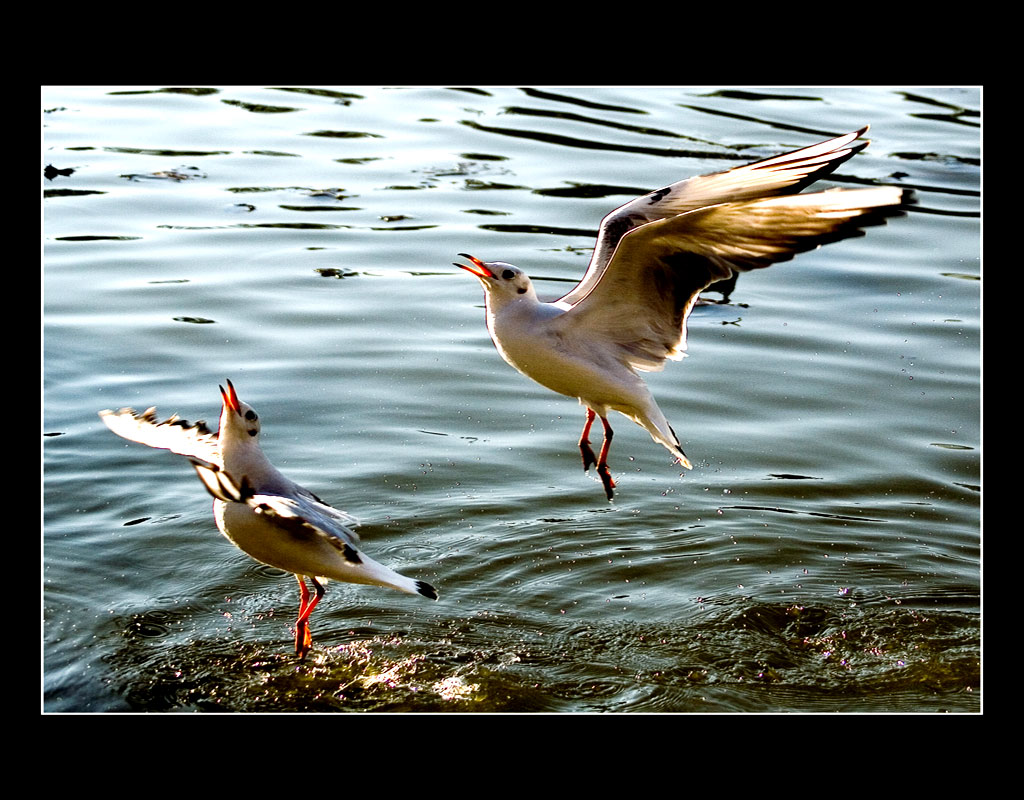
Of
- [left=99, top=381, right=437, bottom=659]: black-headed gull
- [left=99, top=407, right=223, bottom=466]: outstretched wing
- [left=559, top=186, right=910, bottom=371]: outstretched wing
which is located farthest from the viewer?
[left=99, top=407, right=223, bottom=466]: outstretched wing

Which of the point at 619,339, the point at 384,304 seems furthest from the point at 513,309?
the point at 384,304

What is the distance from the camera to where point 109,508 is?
25.9 ft

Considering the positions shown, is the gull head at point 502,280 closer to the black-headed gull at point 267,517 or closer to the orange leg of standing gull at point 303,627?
the black-headed gull at point 267,517

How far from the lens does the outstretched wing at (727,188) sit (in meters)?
5.28

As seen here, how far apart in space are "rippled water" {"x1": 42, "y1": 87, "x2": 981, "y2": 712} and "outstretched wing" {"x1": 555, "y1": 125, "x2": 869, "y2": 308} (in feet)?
6.03

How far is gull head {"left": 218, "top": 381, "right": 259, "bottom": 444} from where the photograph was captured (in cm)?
574

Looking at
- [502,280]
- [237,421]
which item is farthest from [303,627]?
[502,280]

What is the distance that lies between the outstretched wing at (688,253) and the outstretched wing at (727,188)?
80 mm

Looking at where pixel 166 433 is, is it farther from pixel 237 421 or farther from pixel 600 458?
pixel 600 458

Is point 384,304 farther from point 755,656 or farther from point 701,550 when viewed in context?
point 755,656

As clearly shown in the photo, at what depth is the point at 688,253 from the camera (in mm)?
5836

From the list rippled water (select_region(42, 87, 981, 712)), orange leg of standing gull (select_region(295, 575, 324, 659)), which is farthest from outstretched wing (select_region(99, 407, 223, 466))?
rippled water (select_region(42, 87, 981, 712))

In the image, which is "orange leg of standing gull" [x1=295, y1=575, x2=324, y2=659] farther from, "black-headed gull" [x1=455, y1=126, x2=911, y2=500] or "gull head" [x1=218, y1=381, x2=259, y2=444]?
"black-headed gull" [x1=455, y1=126, x2=911, y2=500]

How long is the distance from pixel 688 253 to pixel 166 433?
7.97ft
